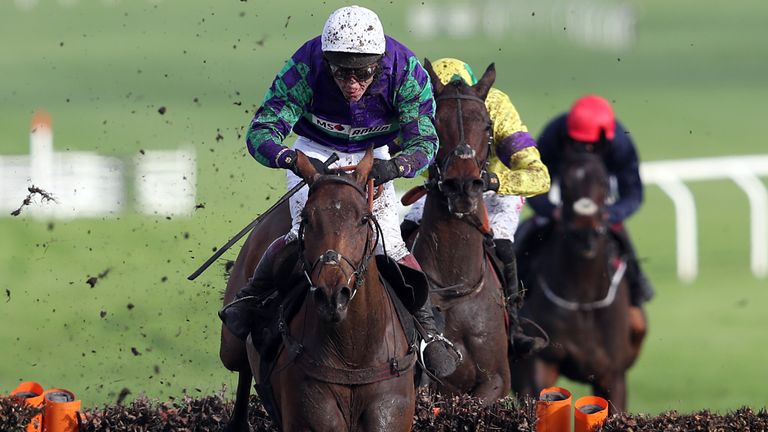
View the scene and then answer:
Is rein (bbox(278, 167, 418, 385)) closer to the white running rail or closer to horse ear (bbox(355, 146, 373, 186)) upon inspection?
horse ear (bbox(355, 146, 373, 186))

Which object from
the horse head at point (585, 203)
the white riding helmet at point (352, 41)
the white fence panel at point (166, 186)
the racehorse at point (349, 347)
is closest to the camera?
the racehorse at point (349, 347)

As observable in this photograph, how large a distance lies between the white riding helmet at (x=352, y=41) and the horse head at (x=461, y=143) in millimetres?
1492

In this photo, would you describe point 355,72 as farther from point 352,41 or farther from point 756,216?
point 756,216

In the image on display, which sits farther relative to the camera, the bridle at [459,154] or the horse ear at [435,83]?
the horse ear at [435,83]

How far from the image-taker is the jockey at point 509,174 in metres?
8.79

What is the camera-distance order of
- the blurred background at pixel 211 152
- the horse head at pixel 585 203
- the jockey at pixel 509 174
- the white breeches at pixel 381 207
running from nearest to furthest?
1. the white breeches at pixel 381 207
2. the jockey at pixel 509 174
3. the horse head at pixel 585 203
4. the blurred background at pixel 211 152

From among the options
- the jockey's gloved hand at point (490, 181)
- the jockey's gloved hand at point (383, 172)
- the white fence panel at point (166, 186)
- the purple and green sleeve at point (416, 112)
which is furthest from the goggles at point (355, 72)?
the white fence panel at point (166, 186)

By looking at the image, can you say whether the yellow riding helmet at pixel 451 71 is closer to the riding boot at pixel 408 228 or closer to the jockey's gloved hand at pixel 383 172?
the riding boot at pixel 408 228

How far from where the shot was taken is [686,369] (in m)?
13.0

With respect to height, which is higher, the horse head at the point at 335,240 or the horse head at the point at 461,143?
the horse head at the point at 461,143

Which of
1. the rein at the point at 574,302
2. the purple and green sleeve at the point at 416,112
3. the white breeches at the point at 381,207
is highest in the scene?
the purple and green sleeve at the point at 416,112

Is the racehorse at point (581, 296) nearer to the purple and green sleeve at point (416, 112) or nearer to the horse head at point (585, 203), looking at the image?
the horse head at point (585, 203)

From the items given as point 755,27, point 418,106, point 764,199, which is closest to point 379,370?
point 418,106

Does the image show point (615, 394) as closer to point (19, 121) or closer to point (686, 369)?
point (686, 369)
